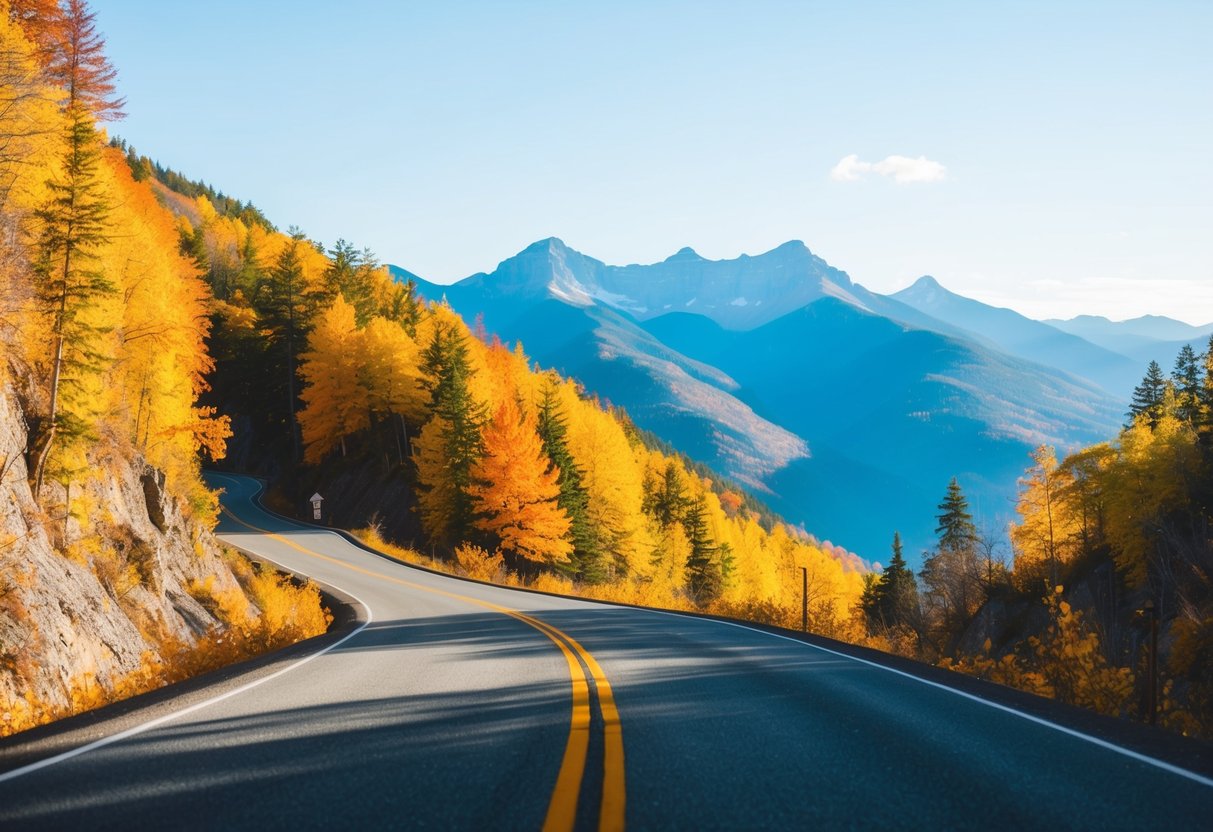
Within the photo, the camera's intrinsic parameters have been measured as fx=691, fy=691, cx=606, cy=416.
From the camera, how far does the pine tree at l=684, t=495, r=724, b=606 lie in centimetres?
5875

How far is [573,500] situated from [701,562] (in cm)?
2186

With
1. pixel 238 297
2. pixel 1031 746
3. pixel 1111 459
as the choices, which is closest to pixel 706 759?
pixel 1031 746

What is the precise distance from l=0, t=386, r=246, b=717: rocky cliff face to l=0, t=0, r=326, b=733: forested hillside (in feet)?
0.16

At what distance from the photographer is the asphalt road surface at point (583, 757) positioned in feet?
11.8

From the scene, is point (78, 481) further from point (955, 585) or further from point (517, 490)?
point (955, 585)

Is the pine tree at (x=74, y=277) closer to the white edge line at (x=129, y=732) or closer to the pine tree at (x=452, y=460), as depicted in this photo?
the white edge line at (x=129, y=732)

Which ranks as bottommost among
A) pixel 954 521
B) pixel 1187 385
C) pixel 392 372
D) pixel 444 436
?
pixel 954 521

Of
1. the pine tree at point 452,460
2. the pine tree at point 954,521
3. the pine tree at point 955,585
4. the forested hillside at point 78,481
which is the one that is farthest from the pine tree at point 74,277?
the pine tree at point 954,521

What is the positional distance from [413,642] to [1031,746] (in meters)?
9.17

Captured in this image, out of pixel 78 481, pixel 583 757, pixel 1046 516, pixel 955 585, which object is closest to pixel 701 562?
pixel 955 585

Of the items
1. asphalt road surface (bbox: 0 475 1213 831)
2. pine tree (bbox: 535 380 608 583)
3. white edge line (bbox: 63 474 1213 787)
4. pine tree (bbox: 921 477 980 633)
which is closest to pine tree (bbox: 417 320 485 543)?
pine tree (bbox: 535 380 608 583)

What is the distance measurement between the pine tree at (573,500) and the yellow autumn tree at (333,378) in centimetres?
1504

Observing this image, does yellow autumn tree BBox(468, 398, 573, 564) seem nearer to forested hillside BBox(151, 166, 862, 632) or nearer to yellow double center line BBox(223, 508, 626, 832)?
forested hillside BBox(151, 166, 862, 632)

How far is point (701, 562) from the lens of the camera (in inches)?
2363
